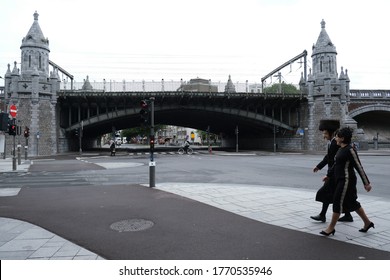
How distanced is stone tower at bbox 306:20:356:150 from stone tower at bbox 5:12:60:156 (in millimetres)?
30623

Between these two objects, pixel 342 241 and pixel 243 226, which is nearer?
pixel 342 241

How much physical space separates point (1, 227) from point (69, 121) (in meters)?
34.7

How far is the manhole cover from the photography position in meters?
5.43

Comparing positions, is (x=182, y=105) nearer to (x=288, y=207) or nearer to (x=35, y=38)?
(x=35, y=38)

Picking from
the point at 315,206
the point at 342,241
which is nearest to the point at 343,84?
the point at 315,206

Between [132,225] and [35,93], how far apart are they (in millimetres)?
32819

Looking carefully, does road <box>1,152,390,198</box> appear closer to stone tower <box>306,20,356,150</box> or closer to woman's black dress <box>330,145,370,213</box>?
woman's black dress <box>330,145,370,213</box>

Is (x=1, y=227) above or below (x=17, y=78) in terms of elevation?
below

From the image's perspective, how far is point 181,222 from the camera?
19.1 ft

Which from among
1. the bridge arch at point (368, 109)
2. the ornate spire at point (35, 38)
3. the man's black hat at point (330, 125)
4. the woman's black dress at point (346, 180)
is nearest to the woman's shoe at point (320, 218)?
the woman's black dress at point (346, 180)

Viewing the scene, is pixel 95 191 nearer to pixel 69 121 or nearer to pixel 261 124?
pixel 69 121

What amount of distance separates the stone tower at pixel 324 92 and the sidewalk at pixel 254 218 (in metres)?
32.7

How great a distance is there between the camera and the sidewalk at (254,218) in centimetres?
436

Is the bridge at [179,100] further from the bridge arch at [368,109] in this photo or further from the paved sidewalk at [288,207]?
the paved sidewalk at [288,207]
